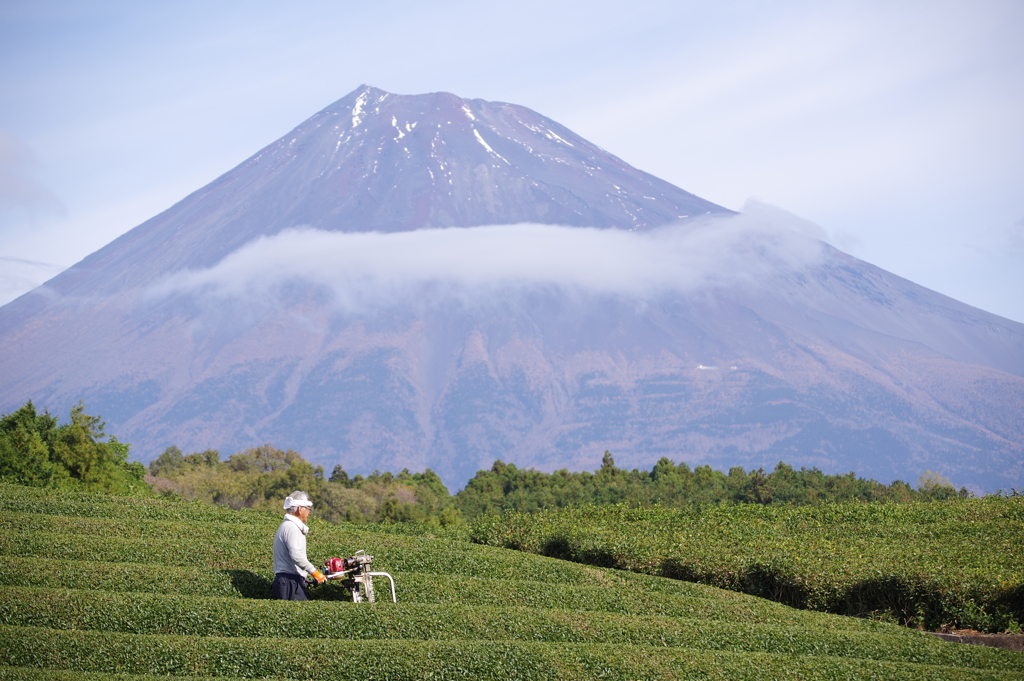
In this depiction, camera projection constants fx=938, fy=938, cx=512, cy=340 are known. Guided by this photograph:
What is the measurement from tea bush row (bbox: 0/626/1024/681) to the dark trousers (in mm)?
1863

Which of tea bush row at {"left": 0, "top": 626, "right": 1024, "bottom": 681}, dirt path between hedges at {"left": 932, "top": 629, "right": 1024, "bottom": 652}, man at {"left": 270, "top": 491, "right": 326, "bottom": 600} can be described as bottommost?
dirt path between hedges at {"left": 932, "top": 629, "right": 1024, "bottom": 652}

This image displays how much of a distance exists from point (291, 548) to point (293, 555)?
12 centimetres

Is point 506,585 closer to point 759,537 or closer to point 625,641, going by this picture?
point 625,641

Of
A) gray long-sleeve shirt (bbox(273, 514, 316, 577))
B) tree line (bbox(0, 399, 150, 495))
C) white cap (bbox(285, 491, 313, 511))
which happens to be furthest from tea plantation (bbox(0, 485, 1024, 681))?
tree line (bbox(0, 399, 150, 495))

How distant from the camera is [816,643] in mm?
16078

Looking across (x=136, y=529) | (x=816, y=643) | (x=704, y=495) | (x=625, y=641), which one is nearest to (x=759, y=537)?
(x=816, y=643)

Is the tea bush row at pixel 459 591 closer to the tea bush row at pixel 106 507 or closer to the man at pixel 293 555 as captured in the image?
the man at pixel 293 555

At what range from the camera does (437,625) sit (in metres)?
15.1

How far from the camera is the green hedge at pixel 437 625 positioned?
561 inches

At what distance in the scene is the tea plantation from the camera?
Answer: 13.1 meters

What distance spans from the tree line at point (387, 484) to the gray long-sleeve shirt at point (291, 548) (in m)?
16.2

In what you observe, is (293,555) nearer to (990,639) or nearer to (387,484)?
(990,639)

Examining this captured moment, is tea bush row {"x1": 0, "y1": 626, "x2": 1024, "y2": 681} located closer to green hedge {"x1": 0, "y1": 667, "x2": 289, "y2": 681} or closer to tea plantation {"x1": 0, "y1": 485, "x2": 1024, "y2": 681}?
tea plantation {"x1": 0, "y1": 485, "x2": 1024, "y2": 681}

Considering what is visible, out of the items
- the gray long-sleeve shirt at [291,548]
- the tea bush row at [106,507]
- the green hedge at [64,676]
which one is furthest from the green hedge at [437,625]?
the tea bush row at [106,507]
